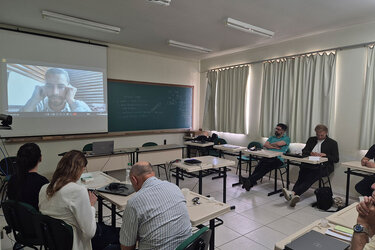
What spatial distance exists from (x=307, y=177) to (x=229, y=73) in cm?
326

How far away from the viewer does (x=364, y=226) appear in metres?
1.23

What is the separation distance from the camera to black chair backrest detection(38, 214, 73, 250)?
1.53 meters

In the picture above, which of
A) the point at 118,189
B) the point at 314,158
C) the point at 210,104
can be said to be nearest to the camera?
the point at 118,189

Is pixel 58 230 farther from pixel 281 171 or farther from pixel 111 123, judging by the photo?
pixel 281 171

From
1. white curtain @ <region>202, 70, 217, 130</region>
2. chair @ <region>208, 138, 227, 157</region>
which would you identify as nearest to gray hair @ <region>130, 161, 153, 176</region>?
chair @ <region>208, 138, 227, 157</region>

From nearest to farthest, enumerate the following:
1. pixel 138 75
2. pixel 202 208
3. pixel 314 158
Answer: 1. pixel 202 208
2. pixel 314 158
3. pixel 138 75

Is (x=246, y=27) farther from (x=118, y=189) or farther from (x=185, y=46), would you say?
(x=118, y=189)

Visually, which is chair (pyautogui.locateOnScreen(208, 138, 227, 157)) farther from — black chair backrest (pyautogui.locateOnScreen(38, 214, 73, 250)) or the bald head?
black chair backrest (pyautogui.locateOnScreen(38, 214, 73, 250))

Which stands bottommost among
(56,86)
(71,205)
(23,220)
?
(23,220)

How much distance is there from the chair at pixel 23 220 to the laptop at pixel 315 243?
1.65m

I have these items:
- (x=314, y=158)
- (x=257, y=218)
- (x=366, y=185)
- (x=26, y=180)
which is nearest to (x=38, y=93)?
(x=26, y=180)

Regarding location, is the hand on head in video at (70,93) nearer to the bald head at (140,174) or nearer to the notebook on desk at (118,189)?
the notebook on desk at (118,189)

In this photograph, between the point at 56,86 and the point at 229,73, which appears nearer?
the point at 56,86

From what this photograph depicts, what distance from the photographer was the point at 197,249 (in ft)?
4.43
